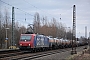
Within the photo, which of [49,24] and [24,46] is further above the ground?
[49,24]

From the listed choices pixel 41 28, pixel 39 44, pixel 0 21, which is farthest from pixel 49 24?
pixel 39 44

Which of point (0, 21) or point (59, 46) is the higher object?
point (0, 21)

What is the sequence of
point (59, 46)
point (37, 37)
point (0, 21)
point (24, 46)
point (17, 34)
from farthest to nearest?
point (17, 34) → point (59, 46) → point (0, 21) → point (37, 37) → point (24, 46)

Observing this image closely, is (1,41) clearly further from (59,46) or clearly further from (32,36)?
(32,36)

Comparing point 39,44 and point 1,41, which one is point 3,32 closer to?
point 1,41

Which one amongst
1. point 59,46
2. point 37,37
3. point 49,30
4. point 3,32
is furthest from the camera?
→ point 49,30

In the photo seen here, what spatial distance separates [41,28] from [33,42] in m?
45.1

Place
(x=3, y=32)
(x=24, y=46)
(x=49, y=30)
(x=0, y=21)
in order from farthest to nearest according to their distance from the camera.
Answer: (x=49, y=30) → (x=3, y=32) → (x=0, y=21) → (x=24, y=46)

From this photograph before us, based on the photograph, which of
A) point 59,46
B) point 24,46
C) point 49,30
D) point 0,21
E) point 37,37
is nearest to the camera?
point 24,46

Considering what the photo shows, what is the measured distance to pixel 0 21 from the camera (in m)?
63.4

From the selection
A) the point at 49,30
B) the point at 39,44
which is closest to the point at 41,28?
the point at 49,30

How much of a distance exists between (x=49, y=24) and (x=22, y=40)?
5663 centimetres

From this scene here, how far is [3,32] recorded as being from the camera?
73.6 m

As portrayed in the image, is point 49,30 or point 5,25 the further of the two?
point 49,30
